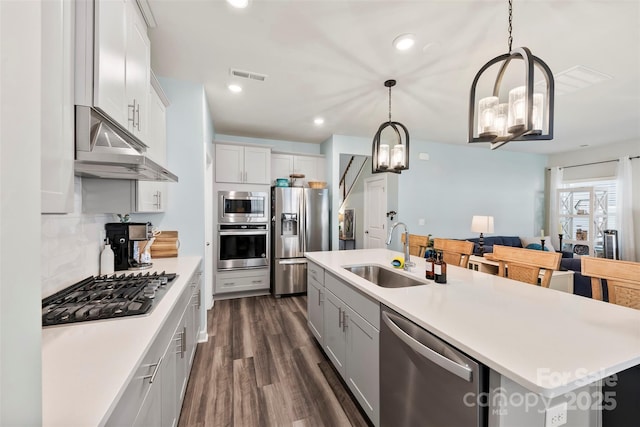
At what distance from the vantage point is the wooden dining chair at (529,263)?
→ 66.0 inches

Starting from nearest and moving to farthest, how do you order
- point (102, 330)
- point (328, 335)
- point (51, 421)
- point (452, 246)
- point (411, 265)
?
point (51, 421) < point (102, 330) < point (411, 265) < point (328, 335) < point (452, 246)

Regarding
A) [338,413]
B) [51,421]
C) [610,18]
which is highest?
[610,18]

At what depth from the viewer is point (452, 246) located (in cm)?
252

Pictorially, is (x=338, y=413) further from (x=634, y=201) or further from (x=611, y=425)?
(x=634, y=201)

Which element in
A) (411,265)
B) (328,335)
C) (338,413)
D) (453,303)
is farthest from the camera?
(328,335)

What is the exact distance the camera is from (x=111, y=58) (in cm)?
125

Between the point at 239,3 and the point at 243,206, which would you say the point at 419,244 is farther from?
the point at 239,3

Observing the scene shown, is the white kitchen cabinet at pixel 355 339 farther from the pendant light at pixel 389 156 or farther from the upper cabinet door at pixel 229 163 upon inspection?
the upper cabinet door at pixel 229 163

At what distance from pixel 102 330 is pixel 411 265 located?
1.90 m

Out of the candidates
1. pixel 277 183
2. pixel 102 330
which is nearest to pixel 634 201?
pixel 277 183

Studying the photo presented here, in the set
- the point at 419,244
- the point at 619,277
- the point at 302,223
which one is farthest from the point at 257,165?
the point at 619,277

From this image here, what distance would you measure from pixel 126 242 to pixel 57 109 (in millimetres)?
1331

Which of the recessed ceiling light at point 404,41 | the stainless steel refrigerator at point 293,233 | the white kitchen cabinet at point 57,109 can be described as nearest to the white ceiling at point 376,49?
the recessed ceiling light at point 404,41

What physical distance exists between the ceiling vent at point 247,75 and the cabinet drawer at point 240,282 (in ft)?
8.94
